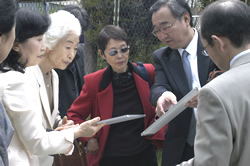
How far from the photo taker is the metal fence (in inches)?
253

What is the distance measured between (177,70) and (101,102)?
0.78m

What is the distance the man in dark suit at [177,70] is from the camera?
2848mm

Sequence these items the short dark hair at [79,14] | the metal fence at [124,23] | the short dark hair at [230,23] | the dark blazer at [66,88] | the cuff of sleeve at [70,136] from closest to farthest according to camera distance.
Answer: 1. the short dark hair at [230,23]
2. the cuff of sleeve at [70,136]
3. the dark blazer at [66,88]
4. the short dark hair at [79,14]
5. the metal fence at [124,23]

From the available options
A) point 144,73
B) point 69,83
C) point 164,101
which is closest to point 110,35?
point 144,73

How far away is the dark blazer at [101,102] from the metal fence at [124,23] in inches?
123

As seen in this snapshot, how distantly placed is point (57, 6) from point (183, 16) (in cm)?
419

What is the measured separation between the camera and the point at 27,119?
2.18 metres

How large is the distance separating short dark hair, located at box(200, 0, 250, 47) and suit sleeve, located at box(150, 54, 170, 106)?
1.13m

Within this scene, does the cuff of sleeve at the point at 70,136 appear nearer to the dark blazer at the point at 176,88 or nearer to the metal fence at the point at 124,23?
the dark blazer at the point at 176,88

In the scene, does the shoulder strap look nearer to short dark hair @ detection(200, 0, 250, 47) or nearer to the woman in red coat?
the woman in red coat

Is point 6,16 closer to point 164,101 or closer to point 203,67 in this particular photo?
point 164,101

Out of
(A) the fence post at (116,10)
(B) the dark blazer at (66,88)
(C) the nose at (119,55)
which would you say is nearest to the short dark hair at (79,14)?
(B) the dark blazer at (66,88)

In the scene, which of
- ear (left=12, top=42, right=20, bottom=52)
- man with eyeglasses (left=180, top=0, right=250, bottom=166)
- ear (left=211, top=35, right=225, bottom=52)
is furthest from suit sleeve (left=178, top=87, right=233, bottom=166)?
ear (left=12, top=42, right=20, bottom=52)

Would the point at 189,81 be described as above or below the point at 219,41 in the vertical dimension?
below
